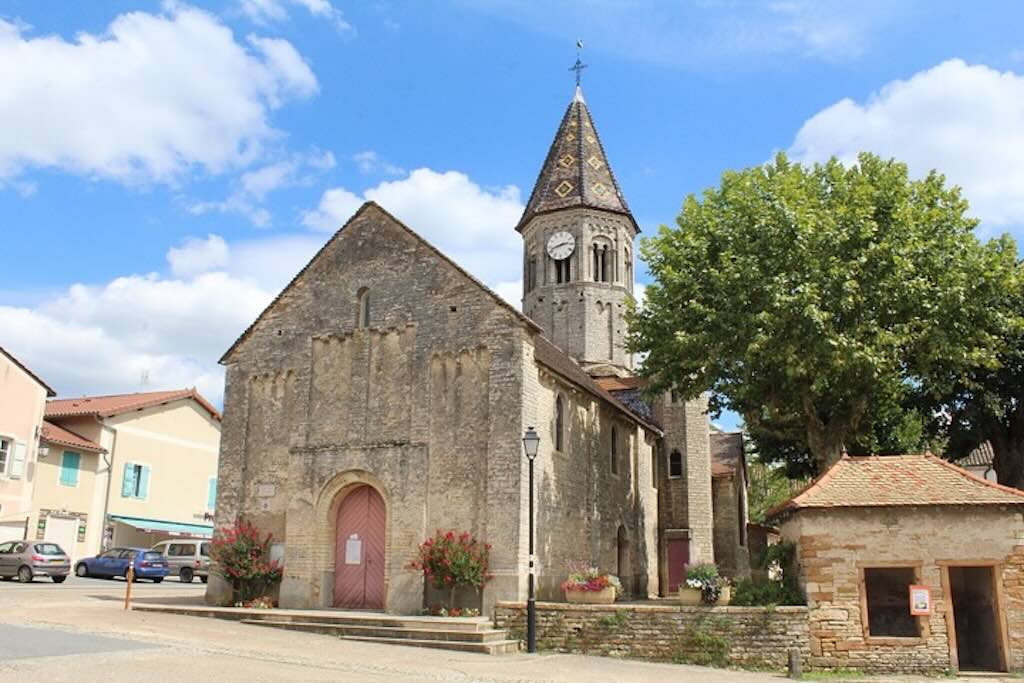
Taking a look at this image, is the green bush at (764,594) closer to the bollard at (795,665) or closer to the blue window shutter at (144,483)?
the bollard at (795,665)

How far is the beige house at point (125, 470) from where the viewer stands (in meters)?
37.8

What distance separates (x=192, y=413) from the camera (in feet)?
149

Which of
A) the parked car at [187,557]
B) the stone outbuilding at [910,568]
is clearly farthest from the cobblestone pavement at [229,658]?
the parked car at [187,557]

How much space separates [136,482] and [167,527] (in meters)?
2.58

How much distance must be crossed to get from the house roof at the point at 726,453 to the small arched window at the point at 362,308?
60.2 ft

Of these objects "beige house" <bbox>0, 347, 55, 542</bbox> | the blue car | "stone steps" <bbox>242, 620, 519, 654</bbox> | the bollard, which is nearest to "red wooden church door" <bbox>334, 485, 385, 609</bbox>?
"stone steps" <bbox>242, 620, 519, 654</bbox>

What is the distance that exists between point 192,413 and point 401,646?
104 ft

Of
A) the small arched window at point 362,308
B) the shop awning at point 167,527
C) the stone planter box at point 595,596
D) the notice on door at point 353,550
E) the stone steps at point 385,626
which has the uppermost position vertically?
the small arched window at point 362,308

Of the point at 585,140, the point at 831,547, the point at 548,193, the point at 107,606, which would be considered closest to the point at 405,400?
the point at 107,606

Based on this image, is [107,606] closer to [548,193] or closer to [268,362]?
[268,362]

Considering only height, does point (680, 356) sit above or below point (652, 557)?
above

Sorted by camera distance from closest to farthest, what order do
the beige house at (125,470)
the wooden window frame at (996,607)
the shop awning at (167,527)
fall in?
the wooden window frame at (996,607) < the beige house at (125,470) < the shop awning at (167,527)

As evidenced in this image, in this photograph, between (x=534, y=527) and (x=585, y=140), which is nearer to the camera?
(x=534, y=527)

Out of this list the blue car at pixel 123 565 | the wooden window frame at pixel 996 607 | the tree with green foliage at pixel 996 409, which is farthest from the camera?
the blue car at pixel 123 565
